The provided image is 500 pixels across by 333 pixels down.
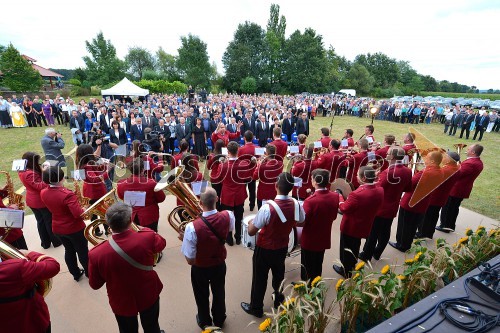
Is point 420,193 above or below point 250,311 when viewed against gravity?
above

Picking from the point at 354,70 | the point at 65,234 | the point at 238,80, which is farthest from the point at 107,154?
the point at 354,70

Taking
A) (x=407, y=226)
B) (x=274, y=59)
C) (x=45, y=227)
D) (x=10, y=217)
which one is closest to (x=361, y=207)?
(x=407, y=226)

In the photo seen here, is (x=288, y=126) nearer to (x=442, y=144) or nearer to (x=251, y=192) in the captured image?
Answer: (x=251, y=192)

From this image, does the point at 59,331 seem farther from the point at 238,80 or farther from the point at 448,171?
the point at 238,80

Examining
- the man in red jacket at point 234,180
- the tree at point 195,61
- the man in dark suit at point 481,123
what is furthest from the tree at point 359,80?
the man in red jacket at point 234,180

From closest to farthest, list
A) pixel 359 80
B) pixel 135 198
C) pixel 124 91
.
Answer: pixel 135 198 → pixel 124 91 → pixel 359 80

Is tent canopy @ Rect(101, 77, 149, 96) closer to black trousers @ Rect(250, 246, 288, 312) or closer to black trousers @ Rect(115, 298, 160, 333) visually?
black trousers @ Rect(250, 246, 288, 312)

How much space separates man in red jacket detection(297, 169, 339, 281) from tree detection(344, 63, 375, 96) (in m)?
59.8

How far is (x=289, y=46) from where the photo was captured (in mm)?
48375

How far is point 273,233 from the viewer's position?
3.47 meters

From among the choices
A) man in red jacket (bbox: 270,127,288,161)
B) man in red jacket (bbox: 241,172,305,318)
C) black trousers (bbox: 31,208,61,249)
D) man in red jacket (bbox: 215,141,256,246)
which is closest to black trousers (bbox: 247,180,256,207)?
man in red jacket (bbox: 270,127,288,161)

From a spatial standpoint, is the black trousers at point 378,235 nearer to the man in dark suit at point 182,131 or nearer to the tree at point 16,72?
the man in dark suit at point 182,131

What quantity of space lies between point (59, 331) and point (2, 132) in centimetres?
1781

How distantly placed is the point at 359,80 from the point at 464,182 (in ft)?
194
